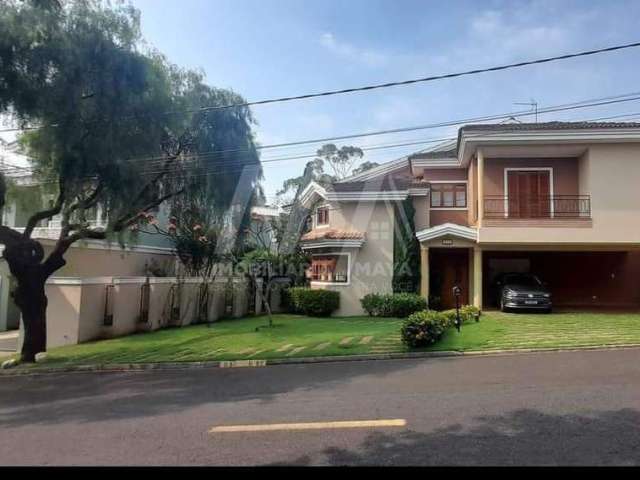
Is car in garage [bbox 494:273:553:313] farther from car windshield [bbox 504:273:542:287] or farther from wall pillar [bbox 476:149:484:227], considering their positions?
wall pillar [bbox 476:149:484:227]

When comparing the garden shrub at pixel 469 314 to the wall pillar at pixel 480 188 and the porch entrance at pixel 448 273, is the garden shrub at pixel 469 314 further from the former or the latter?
the porch entrance at pixel 448 273

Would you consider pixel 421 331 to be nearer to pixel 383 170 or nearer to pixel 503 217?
pixel 503 217

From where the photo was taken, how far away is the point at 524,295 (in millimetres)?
16609

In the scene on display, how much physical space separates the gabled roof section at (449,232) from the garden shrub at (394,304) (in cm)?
237

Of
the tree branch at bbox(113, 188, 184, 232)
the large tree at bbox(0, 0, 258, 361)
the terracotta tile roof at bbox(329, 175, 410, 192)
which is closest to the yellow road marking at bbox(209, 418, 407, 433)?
the large tree at bbox(0, 0, 258, 361)

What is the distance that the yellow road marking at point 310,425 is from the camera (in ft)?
18.4

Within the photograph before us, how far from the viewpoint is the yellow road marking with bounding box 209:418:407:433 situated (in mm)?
5617

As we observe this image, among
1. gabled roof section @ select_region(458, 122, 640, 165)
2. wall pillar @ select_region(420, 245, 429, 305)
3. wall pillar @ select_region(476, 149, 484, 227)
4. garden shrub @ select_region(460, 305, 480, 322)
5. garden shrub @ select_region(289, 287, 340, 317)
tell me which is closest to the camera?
garden shrub @ select_region(460, 305, 480, 322)

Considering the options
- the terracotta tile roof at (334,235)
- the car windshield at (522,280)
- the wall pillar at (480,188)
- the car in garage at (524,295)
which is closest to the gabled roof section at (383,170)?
the terracotta tile roof at (334,235)

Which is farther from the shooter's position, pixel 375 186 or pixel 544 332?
pixel 375 186

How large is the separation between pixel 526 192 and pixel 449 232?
12.2 feet

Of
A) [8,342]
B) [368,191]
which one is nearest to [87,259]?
[8,342]

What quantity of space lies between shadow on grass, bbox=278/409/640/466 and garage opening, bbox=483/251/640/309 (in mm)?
14761

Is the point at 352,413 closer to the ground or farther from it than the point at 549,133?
closer to the ground
